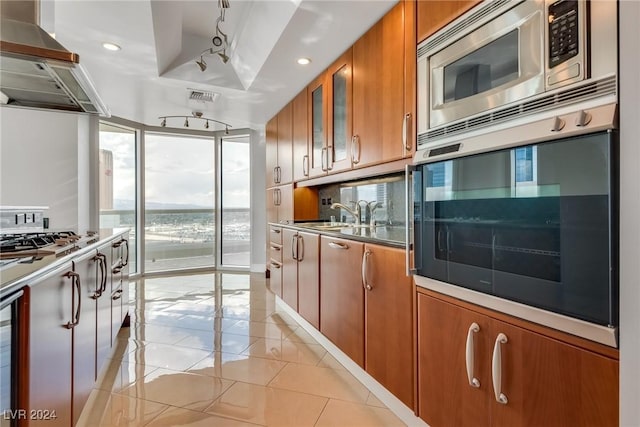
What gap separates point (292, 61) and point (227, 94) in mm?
1104

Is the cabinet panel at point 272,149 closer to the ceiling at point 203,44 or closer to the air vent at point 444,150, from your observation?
the ceiling at point 203,44

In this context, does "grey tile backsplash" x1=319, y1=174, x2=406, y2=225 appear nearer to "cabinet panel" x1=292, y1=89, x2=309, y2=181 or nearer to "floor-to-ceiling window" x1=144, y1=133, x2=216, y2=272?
"cabinet panel" x1=292, y1=89, x2=309, y2=181

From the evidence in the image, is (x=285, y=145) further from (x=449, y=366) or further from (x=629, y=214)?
(x=629, y=214)

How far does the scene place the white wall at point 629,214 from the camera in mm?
769

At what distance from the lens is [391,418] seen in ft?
5.51

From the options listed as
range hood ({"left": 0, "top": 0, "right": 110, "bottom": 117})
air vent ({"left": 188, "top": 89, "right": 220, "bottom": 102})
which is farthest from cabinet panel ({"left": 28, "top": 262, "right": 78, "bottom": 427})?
air vent ({"left": 188, "top": 89, "right": 220, "bottom": 102})

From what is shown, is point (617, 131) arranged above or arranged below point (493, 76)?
below

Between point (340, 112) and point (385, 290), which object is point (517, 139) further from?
point (340, 112)

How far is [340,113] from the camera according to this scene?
259 centimetres

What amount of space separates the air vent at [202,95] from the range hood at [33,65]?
1.33m

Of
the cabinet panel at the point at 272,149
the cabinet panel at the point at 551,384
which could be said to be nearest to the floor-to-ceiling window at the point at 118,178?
the cabinet panel at the point at 272,149

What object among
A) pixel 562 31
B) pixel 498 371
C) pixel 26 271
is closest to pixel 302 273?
pixel 498 371

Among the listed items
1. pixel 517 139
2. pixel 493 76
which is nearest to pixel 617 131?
pixel 517 139

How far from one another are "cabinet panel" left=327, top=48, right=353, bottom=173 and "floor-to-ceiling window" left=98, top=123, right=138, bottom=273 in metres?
3.42
